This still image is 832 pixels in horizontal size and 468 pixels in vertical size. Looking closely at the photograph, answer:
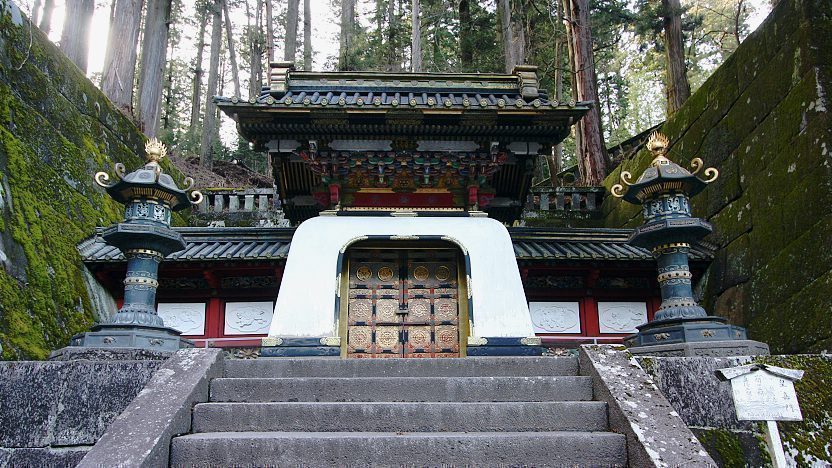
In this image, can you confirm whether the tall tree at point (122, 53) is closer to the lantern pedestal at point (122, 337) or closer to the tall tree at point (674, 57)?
the lantern pedestal at point (122, 337)

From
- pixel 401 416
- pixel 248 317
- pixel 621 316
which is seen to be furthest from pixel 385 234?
pixel 401 416

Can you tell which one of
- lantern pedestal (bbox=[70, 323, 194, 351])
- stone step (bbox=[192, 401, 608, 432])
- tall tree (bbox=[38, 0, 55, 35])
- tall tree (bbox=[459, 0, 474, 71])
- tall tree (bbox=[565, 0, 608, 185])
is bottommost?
stone step (bbox=[192, 401, 608, 432])

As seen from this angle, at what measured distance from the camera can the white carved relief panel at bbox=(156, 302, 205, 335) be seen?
8734 mm

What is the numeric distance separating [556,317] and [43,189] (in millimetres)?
7287

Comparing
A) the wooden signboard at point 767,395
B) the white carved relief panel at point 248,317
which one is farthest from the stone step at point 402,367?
the white carved relief panel at point 248,317

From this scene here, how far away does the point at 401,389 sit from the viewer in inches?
182

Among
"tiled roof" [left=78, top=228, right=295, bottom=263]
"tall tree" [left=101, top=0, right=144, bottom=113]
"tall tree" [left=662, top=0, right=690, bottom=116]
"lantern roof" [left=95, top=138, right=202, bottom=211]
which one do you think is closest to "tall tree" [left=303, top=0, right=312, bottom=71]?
"tall tree" [left=101, top=0, right=144, bottom=113]

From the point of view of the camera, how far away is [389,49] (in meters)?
21.1

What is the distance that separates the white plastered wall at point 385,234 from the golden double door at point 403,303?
480 mm

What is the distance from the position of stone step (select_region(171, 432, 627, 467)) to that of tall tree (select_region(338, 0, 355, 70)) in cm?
1667

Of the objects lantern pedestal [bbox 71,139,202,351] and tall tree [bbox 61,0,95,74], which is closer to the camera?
lantern pedestal [bbox 71,139,202,351]

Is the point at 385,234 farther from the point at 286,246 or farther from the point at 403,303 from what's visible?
the point at 286,246

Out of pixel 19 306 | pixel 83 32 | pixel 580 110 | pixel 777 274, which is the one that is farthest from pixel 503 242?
pixel 83 32

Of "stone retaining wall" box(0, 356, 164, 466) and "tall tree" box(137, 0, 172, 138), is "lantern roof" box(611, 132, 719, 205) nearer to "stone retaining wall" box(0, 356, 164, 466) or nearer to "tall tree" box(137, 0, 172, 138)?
"stone retaining wall" box(0, 356, 164, 466)
